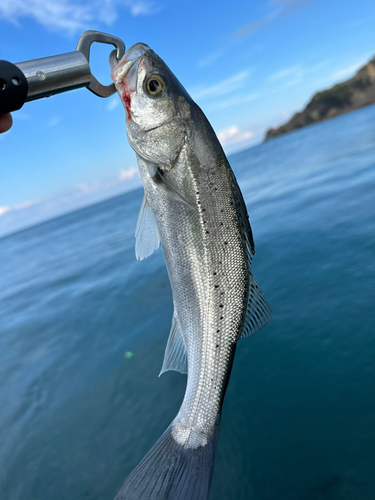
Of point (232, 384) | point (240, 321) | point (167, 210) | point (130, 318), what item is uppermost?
point (167, 210)

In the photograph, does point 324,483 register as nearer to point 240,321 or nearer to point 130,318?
point 240,321

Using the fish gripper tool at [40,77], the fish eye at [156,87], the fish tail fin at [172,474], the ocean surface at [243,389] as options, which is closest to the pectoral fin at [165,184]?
the fish eye at [156,87]

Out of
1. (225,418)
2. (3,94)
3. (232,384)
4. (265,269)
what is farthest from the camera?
(265,269)

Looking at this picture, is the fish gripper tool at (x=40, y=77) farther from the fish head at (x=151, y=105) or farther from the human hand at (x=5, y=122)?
the fish head at (x=151, y=105)

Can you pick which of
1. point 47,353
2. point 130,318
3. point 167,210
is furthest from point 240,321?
point 47,353

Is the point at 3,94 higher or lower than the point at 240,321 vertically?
higher

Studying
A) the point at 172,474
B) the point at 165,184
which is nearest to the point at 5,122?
the point at 165,184

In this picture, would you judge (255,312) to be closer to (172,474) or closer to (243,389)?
(172,474)
